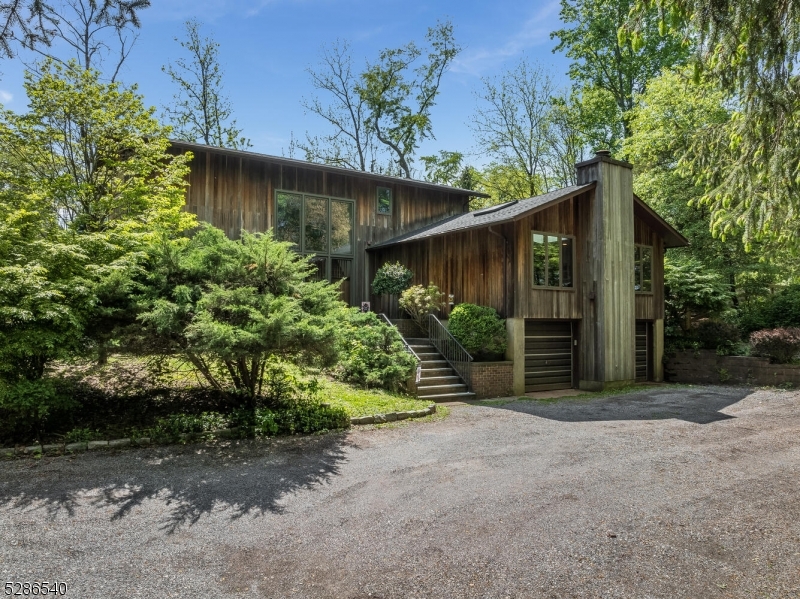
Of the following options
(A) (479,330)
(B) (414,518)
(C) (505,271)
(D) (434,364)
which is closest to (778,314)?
(C) (505,271)

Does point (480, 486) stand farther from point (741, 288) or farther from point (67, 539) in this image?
point (741, 288)

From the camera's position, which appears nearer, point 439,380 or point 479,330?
point 439,380

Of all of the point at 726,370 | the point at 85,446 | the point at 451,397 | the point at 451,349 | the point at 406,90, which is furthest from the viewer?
the point at 406,90

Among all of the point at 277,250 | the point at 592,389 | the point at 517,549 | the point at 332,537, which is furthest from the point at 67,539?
the point at 592,389

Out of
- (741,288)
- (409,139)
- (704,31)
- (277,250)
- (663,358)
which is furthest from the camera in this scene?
(409,139)

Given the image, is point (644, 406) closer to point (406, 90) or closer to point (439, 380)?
point (439, 380)

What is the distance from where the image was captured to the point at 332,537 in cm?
414

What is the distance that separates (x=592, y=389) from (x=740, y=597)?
438 inches

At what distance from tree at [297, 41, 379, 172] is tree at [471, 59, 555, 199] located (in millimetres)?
6725

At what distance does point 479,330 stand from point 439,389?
6.41ft

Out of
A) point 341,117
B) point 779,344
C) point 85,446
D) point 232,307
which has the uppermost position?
point 341,117

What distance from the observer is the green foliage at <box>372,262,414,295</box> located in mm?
15586

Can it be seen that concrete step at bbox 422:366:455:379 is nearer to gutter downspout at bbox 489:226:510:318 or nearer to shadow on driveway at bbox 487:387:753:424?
shadow on driveway at bbox 487:387:753:424

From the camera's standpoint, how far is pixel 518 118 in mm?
29891
